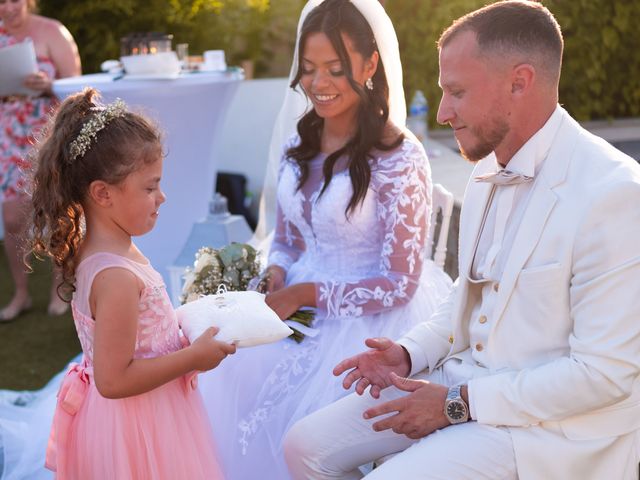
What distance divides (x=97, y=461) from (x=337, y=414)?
0.65 meters

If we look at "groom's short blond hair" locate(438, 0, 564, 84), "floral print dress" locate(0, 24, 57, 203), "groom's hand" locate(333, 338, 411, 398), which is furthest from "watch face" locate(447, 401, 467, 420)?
"floral print dress" locate(0, 24, 57, 203)

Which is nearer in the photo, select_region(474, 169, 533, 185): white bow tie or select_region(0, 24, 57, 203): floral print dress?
select_region(474, 169, 533, 185): white bow tie

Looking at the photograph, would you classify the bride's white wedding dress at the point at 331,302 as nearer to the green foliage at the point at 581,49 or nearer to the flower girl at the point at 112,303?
the flower girl at the point at 112,303

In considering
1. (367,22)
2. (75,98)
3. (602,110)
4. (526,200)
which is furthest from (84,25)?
(526,200)

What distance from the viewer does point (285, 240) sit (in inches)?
125

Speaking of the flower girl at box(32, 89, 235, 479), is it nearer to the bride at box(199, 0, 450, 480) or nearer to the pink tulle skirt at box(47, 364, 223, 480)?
the pink tulle skirt at box(47, 364, 223, 480)

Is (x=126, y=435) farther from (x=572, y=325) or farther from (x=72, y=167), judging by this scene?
(x=572, y=325)

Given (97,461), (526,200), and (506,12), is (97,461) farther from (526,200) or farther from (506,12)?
(506,12)

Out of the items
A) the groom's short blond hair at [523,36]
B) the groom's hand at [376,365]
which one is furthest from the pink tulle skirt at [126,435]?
the groom's short blond hair at [523,36]

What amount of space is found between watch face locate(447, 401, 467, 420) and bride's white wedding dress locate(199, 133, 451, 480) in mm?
607

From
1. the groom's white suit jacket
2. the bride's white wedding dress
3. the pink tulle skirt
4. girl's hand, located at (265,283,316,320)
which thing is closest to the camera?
the groom's white suit jacket

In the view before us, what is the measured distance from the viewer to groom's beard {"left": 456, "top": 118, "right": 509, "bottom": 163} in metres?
2.03

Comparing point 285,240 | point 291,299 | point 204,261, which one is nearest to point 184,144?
point 285,240

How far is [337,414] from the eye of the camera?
225cm
